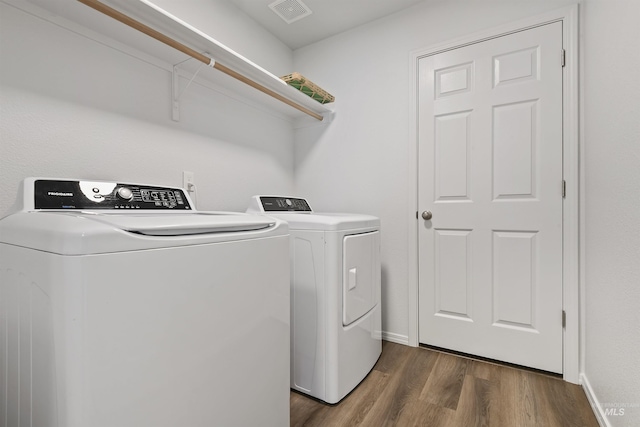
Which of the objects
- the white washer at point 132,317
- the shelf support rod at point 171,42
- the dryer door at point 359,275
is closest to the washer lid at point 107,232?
the white washer at point 132,317

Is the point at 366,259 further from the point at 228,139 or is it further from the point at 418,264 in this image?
the point at 228,139

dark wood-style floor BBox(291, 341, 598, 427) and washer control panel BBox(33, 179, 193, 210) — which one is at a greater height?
→ washer control panel BBox(33, 179, 193, 210)

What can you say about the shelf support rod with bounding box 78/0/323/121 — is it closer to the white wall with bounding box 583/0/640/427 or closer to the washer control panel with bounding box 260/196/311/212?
the washer control panel with bounding box 260/196/311/212

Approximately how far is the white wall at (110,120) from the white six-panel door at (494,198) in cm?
132

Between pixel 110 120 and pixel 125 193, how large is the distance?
0.44 m

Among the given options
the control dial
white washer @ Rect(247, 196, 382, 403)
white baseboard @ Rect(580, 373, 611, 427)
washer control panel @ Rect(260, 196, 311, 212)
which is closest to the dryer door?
white washer @ Rect(247, 196, 382, 403)

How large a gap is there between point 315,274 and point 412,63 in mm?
1608

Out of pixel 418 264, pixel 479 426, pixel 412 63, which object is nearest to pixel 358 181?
pixel 418 264

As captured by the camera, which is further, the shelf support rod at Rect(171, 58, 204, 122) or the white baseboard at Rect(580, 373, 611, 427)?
the shelf support rod at Rect(171, 58, 204, 122)

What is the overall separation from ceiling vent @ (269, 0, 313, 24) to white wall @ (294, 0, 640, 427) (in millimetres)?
361

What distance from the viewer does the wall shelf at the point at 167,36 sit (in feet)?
3.72

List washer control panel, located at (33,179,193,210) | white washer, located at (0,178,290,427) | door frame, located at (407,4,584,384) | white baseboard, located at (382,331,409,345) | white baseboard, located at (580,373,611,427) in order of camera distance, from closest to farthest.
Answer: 1. white washer, located at (0,178,290,427)
2. washer control panel, located at (33,179,193,210)
3. white baseboard, located at (580,373,611,427)
4. door frame, located at (407,4,584,384)
5. white baseboard, located at (382,331,409,345)

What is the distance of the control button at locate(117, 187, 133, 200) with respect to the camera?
117 cm

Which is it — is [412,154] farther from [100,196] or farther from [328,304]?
[100,196]
